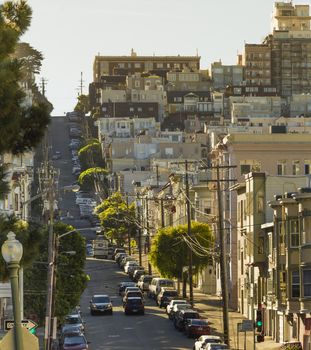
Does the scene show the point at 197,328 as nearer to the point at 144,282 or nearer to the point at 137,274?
the point at 144,282

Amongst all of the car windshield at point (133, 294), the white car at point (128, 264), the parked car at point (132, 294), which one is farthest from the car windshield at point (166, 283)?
the white car at point (128, 264)

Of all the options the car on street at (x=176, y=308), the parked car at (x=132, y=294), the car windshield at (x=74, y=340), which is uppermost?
the parked car at (x=132, y=294)

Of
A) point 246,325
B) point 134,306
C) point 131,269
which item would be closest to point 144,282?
point 131,269

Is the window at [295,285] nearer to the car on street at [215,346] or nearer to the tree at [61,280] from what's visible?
the car on street at [215,346]

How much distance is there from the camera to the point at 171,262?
110188 millimetres

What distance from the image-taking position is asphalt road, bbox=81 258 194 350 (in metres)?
77.8

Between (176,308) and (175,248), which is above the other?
(175,248)

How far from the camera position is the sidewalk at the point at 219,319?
260 ft

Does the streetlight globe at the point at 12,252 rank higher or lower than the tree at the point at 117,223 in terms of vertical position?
lower

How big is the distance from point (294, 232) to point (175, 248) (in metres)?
31.7

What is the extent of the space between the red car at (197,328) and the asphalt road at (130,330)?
512 mm

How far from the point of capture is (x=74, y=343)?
69.0m

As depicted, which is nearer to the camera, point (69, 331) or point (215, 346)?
point (215, 346)

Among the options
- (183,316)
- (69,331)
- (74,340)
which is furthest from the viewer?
(183,316)
